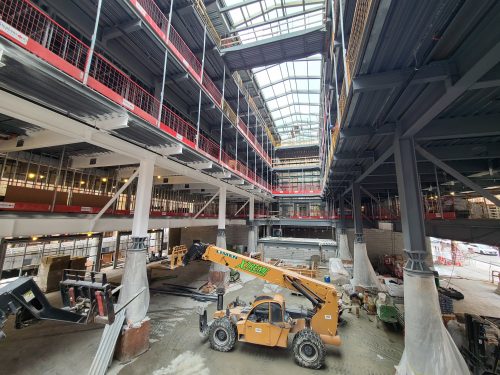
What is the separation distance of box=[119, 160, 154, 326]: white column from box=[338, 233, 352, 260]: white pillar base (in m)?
17.6

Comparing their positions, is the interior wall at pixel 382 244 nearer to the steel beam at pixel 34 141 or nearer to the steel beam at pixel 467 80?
the steel beam at pixel 467 80

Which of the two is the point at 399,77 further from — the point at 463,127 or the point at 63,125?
the point at 63,125

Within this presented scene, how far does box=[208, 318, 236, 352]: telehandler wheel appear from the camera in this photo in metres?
7.21

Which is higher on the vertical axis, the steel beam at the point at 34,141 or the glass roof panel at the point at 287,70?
the glass roof panel at the point at 287,70

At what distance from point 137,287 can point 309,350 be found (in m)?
5.96

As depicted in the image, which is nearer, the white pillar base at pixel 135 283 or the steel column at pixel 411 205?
the steel column at pixel 411 205

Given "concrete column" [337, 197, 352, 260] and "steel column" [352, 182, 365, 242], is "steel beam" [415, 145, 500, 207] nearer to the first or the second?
"steel column" [352, 182, 365, 242]

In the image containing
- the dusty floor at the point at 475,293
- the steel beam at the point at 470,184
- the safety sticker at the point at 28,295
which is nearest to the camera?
the safety sticker at the point at 28,295

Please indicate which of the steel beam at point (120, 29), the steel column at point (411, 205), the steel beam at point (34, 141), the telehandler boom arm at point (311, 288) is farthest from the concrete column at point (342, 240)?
the steel beam at point (34, 141)

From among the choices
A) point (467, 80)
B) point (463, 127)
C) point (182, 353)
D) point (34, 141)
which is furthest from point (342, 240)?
point (34, 141)

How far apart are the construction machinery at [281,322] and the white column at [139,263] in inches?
86.6

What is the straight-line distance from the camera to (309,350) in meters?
6.62

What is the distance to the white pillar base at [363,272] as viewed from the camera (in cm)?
1304

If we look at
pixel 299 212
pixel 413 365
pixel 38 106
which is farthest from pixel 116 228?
pixel 299 212
